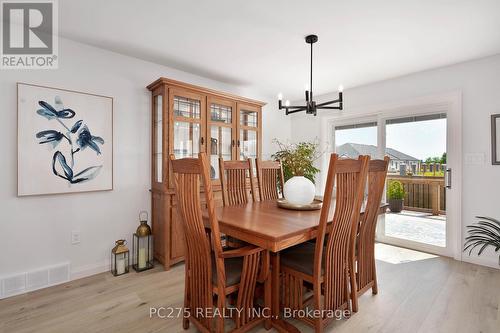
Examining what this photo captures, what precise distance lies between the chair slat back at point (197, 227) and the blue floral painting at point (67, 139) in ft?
4.94

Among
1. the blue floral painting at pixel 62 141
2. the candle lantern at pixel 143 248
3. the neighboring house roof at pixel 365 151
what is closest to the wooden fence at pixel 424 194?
the neighboring house roof at pixel 365 151

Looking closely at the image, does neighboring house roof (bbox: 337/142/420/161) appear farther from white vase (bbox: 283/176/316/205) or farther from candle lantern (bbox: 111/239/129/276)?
candle lantern (bbox: 111/239/129/276)

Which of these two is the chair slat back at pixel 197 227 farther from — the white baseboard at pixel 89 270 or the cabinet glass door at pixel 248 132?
the cabinet glass door at pixel 248 132

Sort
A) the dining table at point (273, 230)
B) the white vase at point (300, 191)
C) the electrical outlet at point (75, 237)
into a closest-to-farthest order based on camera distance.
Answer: the dining table at point (273, 230) < the white vase at point (300, 191) < the electrical outlet at point (75, 237)

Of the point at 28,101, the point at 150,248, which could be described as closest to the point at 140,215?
the point at 150,248

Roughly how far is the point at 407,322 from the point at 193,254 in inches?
64.7

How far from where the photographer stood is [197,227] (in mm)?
1549

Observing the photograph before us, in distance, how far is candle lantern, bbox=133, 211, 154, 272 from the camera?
2.77 m

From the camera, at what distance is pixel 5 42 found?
2250mm

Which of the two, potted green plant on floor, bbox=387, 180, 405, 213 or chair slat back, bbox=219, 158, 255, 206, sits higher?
chair slat back, bbox=219, 158, 255, 206

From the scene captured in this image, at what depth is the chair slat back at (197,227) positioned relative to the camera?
1.46 m

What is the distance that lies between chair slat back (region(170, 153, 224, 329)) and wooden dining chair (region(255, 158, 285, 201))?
1.19 meters

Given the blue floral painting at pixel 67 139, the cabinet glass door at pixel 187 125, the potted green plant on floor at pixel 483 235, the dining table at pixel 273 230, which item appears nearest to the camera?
the dining table at pixel 273 230

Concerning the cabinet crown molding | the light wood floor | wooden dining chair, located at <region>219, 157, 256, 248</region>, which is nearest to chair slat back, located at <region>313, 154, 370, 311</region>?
the light wood floor
